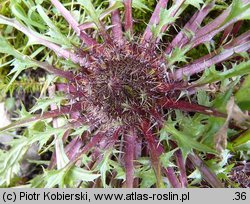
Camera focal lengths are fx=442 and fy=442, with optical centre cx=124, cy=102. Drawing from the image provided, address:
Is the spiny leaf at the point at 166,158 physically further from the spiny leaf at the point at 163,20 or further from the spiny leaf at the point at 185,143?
the spiny leaf at the point at 163,20

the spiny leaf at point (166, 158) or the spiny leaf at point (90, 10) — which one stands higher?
the spiny leaf at point (90, 10)

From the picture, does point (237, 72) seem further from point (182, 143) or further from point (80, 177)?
point (80, 177)

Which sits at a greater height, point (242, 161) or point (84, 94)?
point (84, 94)

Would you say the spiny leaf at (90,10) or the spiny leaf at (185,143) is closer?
the spiny leaf at (185,143)
